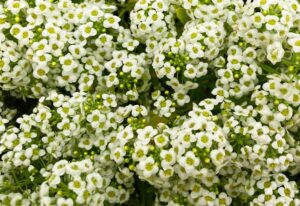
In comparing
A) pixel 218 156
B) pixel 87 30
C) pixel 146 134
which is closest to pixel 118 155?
pixel 146 134

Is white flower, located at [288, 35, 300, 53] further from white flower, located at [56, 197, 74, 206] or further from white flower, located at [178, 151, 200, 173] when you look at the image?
white flower, located at [56, 197, 74, 206]

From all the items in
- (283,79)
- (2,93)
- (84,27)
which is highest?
(84,27)

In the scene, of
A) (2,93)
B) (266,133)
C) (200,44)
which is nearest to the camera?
(266,133)

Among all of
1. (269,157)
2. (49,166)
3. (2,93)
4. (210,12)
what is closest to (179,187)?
(269,157)

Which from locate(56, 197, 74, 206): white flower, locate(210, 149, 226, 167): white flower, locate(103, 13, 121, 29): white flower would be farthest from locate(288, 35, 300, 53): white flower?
locate(56, 197, 74, 206): white flower

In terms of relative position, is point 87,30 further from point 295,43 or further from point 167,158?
point 295,43

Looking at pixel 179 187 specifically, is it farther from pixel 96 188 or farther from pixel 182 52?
pixel 182 52

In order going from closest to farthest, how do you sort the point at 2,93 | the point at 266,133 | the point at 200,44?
1. the point at 266,133
2. the point at 200,44
3. the point at 2,93

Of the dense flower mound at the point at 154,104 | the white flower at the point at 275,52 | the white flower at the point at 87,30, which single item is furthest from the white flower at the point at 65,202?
the white flower at the point at 275,52

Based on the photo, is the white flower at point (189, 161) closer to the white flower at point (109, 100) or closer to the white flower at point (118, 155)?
the white flower at point (118, 155)
